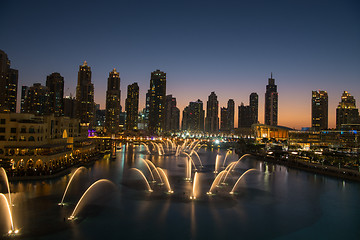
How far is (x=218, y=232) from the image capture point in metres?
23.3

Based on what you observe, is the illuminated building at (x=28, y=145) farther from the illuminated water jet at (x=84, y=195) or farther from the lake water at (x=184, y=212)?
the illuminated water jet at (x=84, y=195)

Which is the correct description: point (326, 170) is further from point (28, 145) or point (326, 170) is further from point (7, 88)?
point (7, 88)

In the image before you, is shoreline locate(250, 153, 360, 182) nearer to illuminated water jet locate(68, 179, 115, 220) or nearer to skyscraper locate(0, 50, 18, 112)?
illuminated water jet locate(68, 179, 115, 220)

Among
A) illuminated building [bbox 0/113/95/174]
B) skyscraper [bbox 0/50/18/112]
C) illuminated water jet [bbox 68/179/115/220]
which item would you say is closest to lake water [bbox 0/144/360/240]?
illuminated water jet [bbox 68/179/115/220]

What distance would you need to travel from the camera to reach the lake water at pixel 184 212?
2294cm

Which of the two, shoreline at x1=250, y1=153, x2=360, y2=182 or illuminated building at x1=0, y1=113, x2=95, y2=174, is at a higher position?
illuminated building at x1=0, y1=113, x2=95, y2=174

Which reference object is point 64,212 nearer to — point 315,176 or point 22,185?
point 22,185

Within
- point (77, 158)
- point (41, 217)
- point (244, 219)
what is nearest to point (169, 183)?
point (244, 219)

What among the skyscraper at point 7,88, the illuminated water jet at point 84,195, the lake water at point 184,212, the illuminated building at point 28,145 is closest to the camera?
the lake water at point 184,212

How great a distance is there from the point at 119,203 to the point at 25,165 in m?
24.3

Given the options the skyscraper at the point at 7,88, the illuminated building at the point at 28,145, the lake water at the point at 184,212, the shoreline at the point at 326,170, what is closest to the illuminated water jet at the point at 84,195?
the lake water at the point at 184,212

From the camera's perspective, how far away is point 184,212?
28.0 m

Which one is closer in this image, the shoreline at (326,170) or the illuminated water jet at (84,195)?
the illuminated water jet at (84,195)

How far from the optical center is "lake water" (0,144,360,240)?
22938 millimetres
